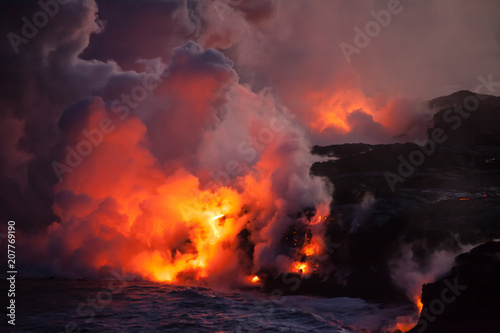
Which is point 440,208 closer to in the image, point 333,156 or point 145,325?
point 145,325

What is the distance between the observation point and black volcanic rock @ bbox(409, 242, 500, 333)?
42.2ft

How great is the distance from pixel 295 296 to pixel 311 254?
4063 mm

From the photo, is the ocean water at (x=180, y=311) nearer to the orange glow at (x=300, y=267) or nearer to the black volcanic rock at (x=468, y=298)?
the orange glow at (x=300, y=267)

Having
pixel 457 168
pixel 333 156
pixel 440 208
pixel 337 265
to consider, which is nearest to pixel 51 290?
pixel 337 265

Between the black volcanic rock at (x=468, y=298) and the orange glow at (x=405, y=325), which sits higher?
the black volcanic rock at (x=468, y=298)

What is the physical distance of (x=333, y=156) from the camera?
2741 inches
